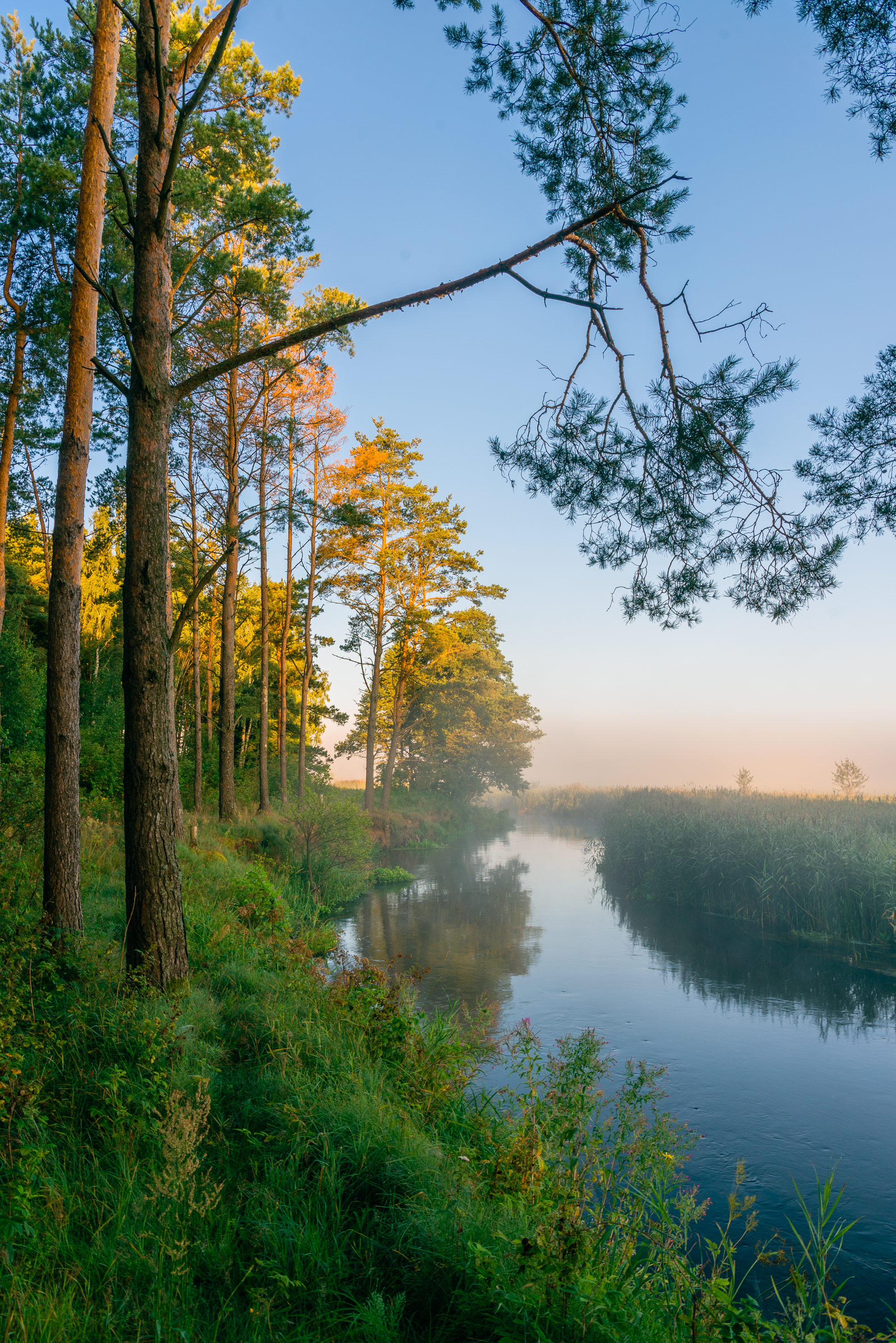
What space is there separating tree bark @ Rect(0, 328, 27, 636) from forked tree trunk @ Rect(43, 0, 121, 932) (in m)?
6.10

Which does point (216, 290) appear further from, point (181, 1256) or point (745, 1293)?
point (745, 1293)

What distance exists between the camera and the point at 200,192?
9.91m

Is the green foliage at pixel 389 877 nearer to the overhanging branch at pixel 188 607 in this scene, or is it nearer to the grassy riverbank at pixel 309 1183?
the grassy riverbank at pixel 309 1183

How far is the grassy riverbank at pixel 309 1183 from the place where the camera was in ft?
7.50

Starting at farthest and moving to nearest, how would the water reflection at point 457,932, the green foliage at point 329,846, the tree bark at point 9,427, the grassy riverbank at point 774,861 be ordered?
the green foliage at point 329,846 → the grassy riverbank at point 774,861 → the tree bark at point 9,427 → the water reflection at point 457,932

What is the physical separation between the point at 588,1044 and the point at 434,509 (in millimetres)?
22674

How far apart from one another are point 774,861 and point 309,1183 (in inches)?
528

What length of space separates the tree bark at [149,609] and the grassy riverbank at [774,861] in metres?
12.0

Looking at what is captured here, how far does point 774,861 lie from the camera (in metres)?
14.3

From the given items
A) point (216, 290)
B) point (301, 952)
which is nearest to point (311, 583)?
point (216, 290)

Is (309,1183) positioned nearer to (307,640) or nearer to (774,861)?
(774,861)

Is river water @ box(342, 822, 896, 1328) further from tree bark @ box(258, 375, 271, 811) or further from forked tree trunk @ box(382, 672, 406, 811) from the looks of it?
forked tree trunk @ box(382, 672, 406, 811)

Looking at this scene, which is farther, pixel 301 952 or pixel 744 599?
pixel 301 952

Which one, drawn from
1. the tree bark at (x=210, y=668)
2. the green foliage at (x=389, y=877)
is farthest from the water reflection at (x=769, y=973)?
the tree bark at (x=210, y=668)
